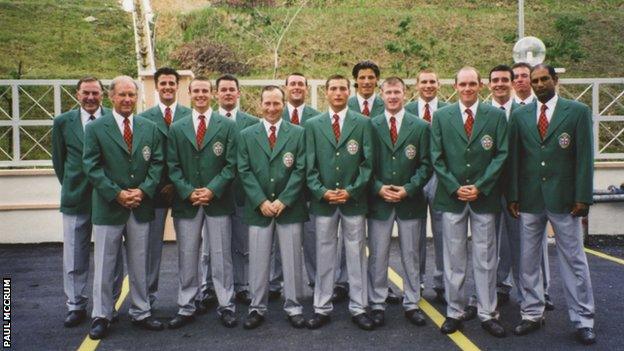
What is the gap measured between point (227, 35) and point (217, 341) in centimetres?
2231

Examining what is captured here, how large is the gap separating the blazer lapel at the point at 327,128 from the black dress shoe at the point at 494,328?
181 cm

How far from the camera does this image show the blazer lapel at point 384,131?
5156mm

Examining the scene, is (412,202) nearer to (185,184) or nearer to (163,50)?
(185,184)

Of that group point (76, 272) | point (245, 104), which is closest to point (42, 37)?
point (245, 104)

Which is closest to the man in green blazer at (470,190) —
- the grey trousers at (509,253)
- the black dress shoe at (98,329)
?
the grey trousers at (509,253)

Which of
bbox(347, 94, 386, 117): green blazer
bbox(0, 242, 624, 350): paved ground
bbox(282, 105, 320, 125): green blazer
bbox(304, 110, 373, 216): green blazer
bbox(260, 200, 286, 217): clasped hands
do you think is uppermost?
bbox(347, 94, 386, 117): green blazer

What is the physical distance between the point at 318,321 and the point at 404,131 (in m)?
1.67

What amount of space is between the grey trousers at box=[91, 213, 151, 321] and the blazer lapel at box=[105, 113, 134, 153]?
0.56 metres

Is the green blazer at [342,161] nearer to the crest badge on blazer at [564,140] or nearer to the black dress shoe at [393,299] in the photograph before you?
the black dress shoe at [393,299]

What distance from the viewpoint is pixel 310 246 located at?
242 inches

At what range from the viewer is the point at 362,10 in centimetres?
2825

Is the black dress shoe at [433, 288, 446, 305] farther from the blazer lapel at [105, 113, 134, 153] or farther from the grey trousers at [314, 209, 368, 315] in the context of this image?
the blazer lapel at [105, 113, 134, 153]

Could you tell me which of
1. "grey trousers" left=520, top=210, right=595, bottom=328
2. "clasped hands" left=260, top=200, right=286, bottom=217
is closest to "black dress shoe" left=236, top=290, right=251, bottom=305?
"clasped hands" left=260, top=200, right=286, bottom=217

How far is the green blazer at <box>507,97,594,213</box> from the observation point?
15.3 feet
